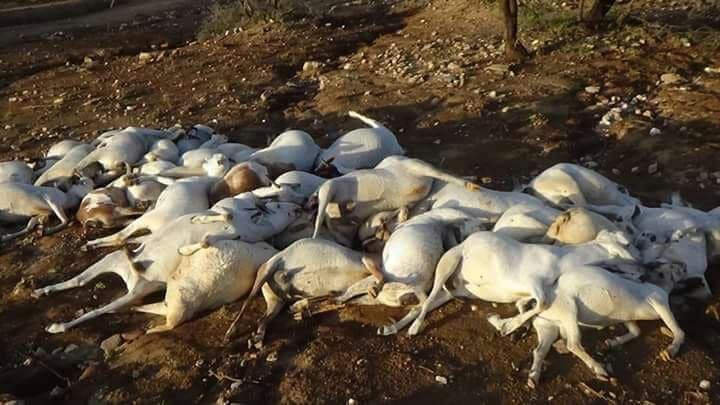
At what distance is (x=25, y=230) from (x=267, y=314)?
2.78 meters

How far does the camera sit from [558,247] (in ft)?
14.5

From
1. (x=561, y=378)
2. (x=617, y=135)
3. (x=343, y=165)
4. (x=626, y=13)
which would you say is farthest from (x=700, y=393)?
(x=626, y=13)

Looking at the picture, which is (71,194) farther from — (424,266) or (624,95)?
(624,95)

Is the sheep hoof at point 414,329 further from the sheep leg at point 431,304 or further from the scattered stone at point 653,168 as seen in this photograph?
the scattered stone at point 653,168

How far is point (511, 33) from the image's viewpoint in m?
8.88

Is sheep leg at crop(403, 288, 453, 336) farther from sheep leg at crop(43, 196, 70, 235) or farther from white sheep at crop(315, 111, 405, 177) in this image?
sheep leg at crop(43, 196, 70, 235)

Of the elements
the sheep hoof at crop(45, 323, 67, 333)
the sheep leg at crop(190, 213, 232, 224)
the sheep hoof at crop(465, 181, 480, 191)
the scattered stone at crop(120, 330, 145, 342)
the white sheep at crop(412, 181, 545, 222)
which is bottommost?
the scattered stone at crop(120, 330, 145, 342)

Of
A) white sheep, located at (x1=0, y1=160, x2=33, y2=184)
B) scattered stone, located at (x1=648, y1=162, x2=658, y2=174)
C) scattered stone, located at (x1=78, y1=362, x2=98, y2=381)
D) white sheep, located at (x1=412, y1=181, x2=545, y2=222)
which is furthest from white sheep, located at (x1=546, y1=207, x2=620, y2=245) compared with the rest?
white sheep, located at (x1=0, y1=160, x2=33, y2=184)

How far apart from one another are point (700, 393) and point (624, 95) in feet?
15.4

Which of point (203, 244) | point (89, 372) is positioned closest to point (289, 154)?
point (203, 244)

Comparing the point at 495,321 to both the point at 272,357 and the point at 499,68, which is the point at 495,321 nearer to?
the point at 272,357

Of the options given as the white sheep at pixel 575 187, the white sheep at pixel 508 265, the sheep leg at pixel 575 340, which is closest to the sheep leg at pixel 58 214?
the white sheep at pixel 508 265

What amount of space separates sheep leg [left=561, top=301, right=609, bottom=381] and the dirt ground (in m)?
0.06

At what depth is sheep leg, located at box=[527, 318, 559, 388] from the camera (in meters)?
3.90
